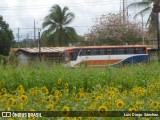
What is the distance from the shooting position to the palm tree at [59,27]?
36.4 metres

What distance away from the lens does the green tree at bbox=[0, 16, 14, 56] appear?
105ft

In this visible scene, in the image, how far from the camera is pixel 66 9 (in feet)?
123

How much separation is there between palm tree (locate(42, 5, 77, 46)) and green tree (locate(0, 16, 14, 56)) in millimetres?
3373

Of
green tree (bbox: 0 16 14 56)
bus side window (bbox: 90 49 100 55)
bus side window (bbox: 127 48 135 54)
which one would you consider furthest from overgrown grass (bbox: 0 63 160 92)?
green tree (bbox: 0 16 14 56)

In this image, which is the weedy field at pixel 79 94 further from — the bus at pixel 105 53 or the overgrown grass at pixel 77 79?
the bus at pixel 105 53

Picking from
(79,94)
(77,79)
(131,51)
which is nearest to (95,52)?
(131,51)

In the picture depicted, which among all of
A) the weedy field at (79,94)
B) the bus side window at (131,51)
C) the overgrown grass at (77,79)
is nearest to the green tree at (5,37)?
the bus side window at (131,51)

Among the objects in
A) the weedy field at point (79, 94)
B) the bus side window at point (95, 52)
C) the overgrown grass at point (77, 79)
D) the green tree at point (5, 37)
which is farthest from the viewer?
the green tree at point (5, 37)

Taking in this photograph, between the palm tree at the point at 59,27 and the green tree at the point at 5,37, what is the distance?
337 cm

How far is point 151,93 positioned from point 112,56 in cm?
2461

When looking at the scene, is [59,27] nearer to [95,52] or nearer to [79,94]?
[95,52]

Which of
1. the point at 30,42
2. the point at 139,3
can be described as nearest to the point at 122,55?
the point at 139,3

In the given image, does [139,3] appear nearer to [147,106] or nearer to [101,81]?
[101,81]

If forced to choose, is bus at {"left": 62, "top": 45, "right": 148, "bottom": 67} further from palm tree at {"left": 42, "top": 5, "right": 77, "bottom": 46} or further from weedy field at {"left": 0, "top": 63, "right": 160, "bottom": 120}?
weedy field at {"left": 0, "top": 63, "right": 160, "bottom": 120}
